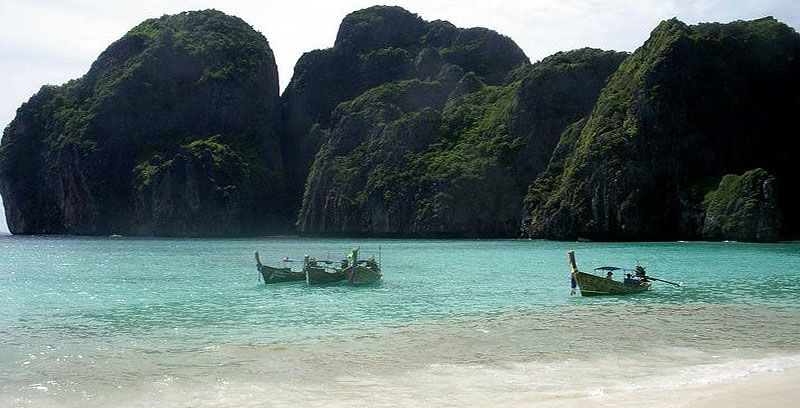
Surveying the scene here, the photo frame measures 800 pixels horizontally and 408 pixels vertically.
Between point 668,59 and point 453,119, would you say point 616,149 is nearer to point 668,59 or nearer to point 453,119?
point 668,59

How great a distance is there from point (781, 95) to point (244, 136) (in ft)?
344

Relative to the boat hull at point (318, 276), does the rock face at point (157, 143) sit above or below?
above

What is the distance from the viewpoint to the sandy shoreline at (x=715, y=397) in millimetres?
10492

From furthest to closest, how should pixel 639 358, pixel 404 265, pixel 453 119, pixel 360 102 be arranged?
pixel 360 102
pixel 453 119
pixel 404 265
pixel 639 358

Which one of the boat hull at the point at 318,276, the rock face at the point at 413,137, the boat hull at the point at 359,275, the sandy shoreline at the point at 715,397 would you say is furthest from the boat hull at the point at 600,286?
the rock face at the point at 413,137

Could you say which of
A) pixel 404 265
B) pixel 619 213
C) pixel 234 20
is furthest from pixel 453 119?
pixel 404 265

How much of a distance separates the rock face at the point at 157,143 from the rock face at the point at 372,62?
18.6 ft

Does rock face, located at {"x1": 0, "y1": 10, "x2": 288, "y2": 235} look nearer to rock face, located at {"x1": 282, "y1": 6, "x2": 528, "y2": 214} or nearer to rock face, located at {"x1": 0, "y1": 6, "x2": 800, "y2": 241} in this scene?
rock face, located at {"x1": 0, "y1": 6, "x2": 800, "y2": 241}

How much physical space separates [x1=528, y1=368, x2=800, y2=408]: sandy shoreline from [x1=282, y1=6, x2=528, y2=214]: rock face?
13864 cm

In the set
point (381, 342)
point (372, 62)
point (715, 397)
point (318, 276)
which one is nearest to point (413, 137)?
point (372, 62)

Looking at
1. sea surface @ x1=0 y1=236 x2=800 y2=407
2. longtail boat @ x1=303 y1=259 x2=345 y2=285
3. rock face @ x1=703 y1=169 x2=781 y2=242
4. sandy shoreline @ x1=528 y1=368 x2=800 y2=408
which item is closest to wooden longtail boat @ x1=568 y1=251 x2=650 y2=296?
sea surface @ x1=0 y1=236 x2=800 y2=407

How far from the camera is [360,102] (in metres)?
144

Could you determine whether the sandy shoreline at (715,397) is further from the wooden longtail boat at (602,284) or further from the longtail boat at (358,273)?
the longtail boat at (358,273)

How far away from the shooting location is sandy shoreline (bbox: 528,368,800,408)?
10.5 meters
